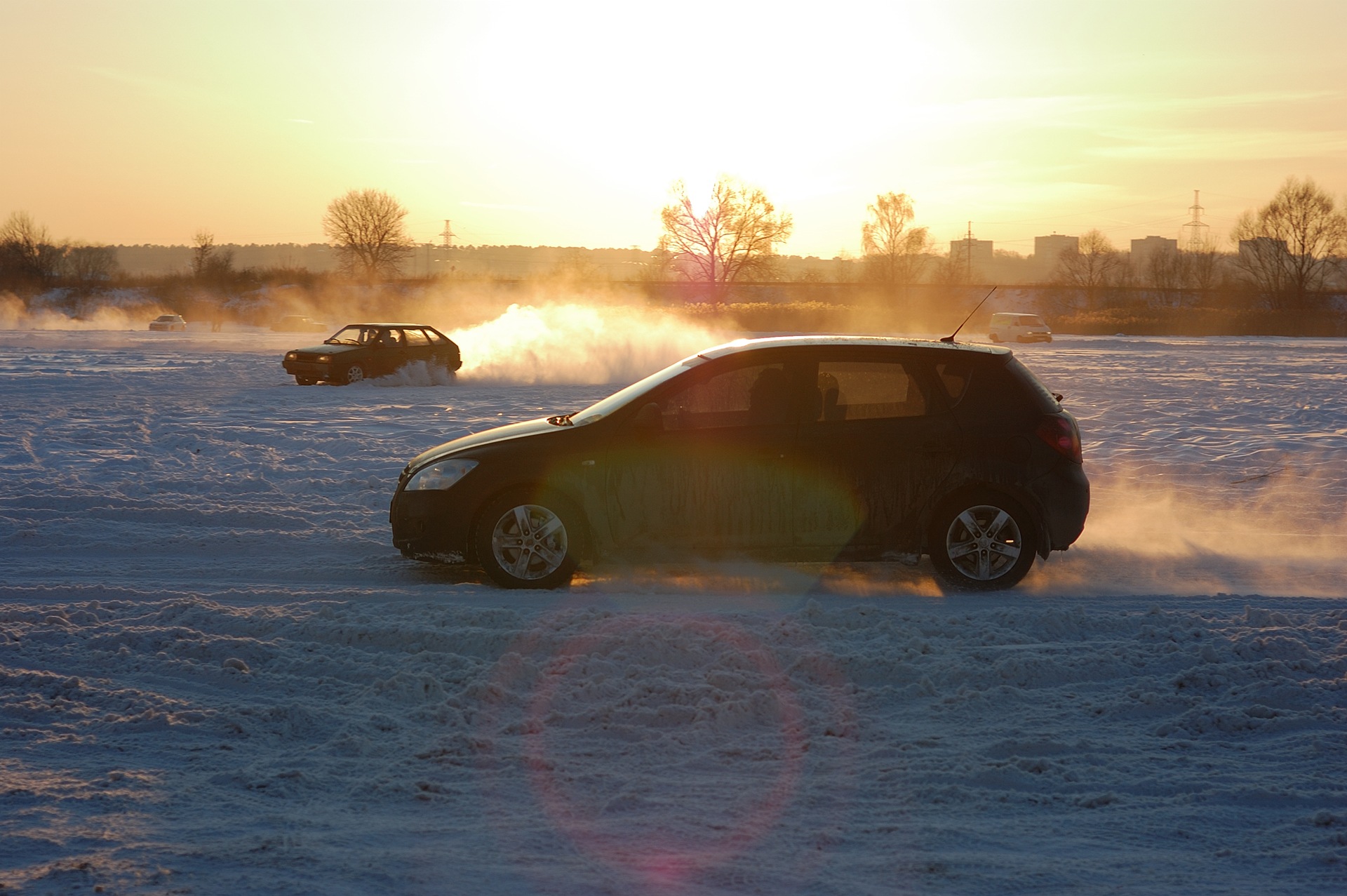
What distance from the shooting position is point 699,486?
6.82 m

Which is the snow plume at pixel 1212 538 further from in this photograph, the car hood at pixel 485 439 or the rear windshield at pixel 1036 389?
the car hood at pixel 485 439

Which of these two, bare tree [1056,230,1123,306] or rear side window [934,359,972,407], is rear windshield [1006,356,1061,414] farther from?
bare tree [1056,230,1123,306]

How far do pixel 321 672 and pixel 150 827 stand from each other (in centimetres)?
157

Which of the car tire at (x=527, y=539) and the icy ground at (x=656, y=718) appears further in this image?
the car tire at (x=527, y=539)

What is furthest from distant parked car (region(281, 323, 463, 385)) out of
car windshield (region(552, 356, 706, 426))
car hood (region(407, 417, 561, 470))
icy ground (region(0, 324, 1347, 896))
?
car windshield (region(552, 356, 706, 426))

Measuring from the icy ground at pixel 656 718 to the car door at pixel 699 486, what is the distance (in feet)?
1.15

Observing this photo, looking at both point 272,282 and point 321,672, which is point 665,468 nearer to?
point 321,672

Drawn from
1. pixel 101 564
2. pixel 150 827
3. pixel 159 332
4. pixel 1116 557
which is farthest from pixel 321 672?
pixel 159 332

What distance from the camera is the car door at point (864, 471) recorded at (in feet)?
22.5

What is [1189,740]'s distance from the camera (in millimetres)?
4438

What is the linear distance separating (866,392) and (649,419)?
139 centimetres

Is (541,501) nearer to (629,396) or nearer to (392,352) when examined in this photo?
(629,396)

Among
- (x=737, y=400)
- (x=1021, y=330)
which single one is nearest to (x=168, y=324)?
(x=1021, y=330)

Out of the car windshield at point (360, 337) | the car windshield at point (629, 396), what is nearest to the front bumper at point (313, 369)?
the car windshield at point (360, 337)
